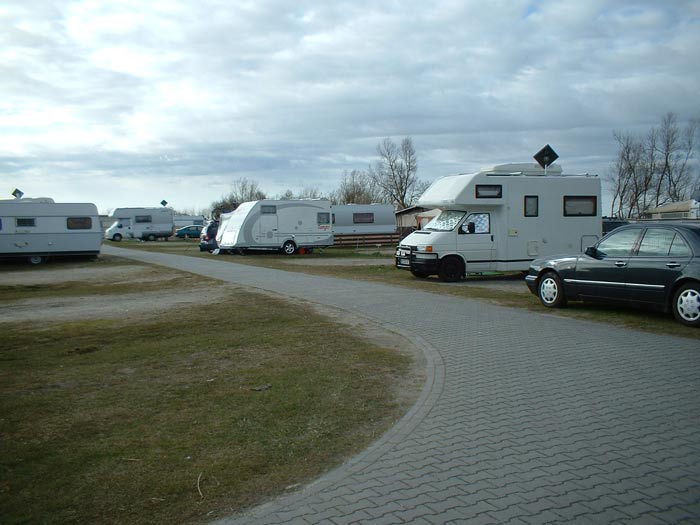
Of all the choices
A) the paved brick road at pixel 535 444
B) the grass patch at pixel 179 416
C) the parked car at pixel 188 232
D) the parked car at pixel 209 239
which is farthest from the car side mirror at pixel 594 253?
the parked car at pixel 188 232

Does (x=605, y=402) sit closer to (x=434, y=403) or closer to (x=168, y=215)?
(x=434, y=403)

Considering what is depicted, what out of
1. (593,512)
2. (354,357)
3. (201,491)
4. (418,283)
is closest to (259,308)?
(354,357)

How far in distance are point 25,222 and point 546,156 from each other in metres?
24.9

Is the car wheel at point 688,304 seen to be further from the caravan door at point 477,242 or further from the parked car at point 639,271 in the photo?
the caravan door at point 477,242

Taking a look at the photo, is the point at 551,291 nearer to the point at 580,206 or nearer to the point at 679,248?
the point at 679,248

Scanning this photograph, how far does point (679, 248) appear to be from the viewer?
1017cm

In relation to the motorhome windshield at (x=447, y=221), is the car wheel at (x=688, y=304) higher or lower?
lower

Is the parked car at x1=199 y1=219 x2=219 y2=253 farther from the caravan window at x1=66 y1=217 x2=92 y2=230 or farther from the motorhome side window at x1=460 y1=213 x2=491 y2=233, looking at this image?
the motorhome side window at x1=460 y1=213 x2=491 y2=233

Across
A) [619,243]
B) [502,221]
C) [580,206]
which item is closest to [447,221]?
[502,221]

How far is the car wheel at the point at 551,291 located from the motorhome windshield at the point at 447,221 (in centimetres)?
644

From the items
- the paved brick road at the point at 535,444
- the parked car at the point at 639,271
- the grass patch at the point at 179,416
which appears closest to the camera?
the paved brick road at the point at 535,444

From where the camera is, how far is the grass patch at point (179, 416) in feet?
14.0

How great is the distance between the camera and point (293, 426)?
559 centimetres

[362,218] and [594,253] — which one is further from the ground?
[362,218]
